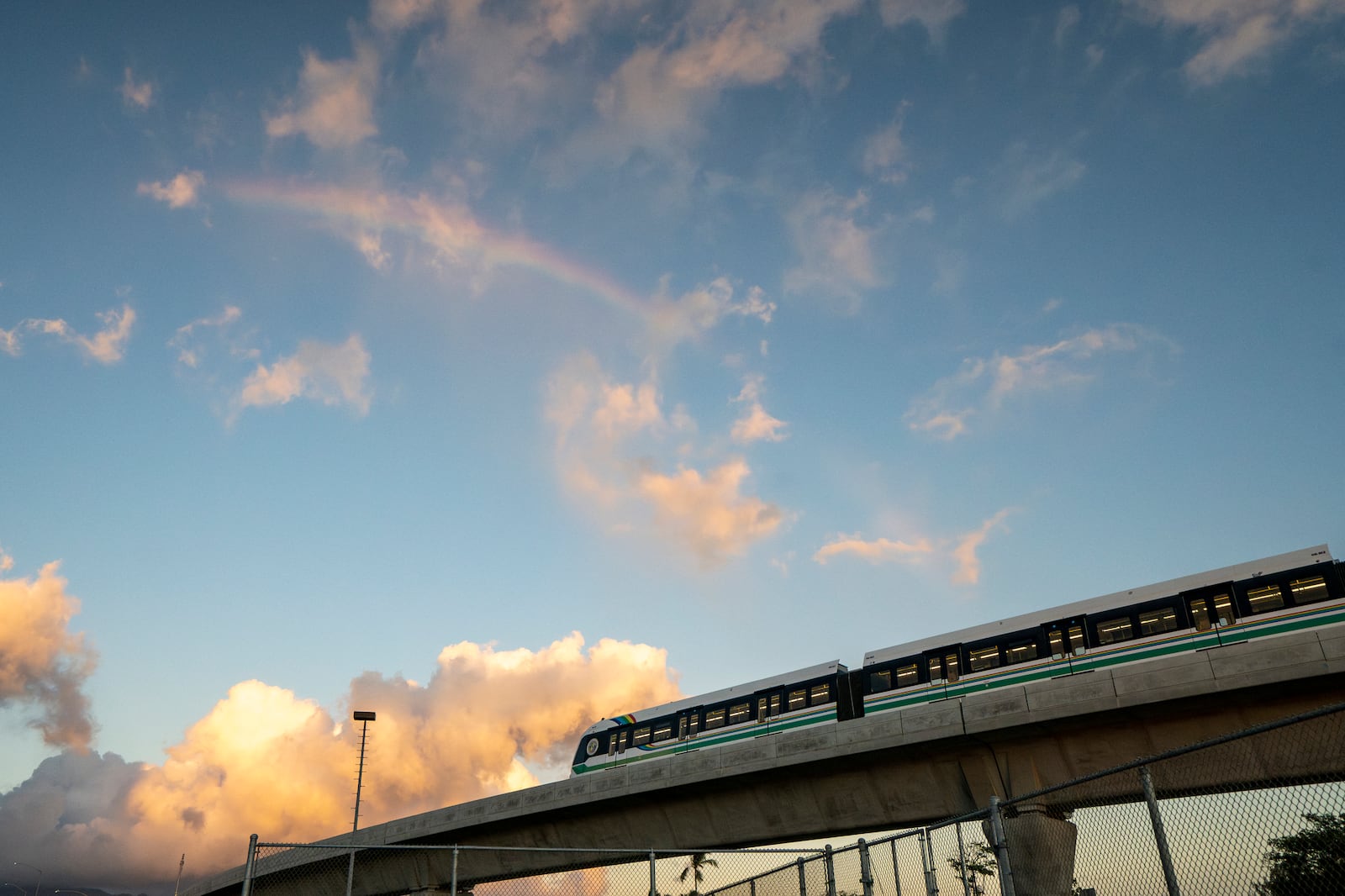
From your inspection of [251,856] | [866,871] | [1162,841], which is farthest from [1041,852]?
[251,856]

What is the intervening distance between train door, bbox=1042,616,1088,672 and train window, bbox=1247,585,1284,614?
4.30 metres

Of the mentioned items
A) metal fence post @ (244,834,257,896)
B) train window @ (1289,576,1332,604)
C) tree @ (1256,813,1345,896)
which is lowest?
tree @ (1256,813,1345,896)

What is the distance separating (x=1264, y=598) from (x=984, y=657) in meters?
7.61

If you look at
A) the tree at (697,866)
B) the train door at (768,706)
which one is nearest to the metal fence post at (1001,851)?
the tree at (697,866)

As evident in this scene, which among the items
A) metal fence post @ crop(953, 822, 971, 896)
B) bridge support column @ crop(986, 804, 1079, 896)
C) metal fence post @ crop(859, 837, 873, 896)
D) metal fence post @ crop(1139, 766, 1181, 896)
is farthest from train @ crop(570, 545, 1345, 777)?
metal fence post @ crop(1139, 766, 1181, 896)

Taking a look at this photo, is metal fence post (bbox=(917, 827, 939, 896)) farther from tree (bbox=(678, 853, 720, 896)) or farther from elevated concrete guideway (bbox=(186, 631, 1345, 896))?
tree (bbox=(678, 853, 720, 896))

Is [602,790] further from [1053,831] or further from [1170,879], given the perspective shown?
[1170,879]

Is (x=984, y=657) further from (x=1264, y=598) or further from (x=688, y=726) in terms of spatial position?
(x=688, y=726)

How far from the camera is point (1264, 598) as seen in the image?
→ 74.4 ft

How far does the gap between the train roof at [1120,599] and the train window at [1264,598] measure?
445 millimetres

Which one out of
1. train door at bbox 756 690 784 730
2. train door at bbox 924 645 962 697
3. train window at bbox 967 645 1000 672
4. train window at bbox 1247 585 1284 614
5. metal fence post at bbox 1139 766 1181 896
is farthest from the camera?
train door at bbox 756 690 784 730

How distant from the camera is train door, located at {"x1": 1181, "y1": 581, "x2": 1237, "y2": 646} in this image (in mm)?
23234

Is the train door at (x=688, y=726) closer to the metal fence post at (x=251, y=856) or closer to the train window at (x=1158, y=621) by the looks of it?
the train window at (x=1158, y=621)

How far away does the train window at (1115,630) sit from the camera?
81.8ft
